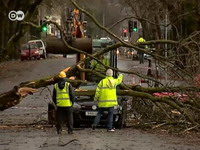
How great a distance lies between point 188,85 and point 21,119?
6366 mm

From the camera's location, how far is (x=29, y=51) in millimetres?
57531

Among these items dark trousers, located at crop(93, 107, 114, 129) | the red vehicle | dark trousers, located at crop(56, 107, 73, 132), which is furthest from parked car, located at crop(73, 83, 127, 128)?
the red vehicle

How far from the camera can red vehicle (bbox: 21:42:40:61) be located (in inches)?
2234

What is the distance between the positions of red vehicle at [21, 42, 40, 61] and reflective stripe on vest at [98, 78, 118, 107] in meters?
40.3

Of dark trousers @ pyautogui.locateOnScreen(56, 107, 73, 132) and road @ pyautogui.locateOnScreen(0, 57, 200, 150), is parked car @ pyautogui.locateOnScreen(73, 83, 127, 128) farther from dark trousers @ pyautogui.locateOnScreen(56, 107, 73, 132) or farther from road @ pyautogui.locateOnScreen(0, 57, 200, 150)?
dark trousers @ pyautogui.locateOnScreen(56, 107, 73, 132)

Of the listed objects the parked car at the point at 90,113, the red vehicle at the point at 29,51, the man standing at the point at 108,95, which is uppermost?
the man standing at the point at 108,95

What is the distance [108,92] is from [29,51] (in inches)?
1645

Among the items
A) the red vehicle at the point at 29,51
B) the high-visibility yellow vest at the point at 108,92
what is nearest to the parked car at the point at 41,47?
the red vehicle at the point at 29,51

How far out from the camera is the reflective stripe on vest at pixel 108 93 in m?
16.5

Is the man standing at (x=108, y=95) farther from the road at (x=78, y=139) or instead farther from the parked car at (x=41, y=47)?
the parked car at (x=41, y=47)

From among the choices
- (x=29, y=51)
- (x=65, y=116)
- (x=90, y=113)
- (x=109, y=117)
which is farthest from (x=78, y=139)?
(x=29, y=51)

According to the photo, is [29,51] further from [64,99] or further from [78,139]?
[78,139]

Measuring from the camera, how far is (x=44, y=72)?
139ft

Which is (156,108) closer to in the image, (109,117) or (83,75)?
(109,117)
